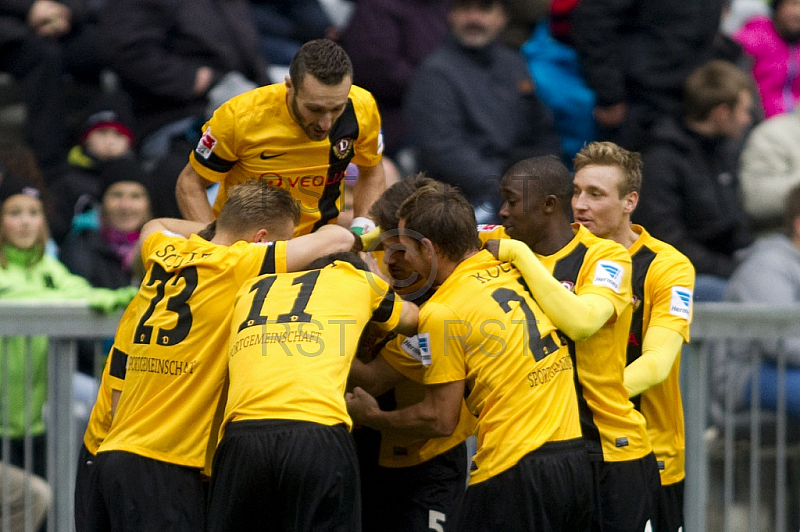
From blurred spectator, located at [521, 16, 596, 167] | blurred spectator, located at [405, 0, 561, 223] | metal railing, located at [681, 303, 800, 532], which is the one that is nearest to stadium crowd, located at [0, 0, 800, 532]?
metal railing, located at [681, 303, 800, 532]

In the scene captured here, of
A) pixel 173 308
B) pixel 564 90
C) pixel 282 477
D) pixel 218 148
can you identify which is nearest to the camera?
pixel 282 477

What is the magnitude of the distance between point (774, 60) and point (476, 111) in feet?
9.13

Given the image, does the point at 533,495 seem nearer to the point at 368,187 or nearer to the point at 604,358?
the point at 604,358

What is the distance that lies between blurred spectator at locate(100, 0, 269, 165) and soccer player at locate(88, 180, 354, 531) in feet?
11.7

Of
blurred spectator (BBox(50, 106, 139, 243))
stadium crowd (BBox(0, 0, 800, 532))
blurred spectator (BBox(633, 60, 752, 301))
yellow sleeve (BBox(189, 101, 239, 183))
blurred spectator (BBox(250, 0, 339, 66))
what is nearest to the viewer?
stadium crowd (BBox(0, 0, 800, 532))

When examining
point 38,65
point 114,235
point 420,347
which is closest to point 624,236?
A: point 420,347

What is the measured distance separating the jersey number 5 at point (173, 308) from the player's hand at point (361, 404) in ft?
2.66

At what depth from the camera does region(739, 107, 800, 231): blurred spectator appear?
8.78 meters

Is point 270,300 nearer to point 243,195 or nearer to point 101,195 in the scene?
point 243,195

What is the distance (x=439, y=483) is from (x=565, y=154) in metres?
4.33

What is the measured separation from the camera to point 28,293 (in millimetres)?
7066

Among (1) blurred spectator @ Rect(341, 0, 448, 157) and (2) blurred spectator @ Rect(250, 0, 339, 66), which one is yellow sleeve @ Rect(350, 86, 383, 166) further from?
(2) blurred spectator @ Rect(250, 0, 339, 66)

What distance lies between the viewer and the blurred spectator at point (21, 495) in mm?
6699

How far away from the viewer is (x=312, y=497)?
16.7 ft
